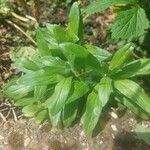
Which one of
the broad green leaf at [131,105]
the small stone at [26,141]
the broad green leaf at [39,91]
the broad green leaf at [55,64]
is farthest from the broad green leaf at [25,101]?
the broad green leaf at [131,105]

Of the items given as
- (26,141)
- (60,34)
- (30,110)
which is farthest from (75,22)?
(26,141)

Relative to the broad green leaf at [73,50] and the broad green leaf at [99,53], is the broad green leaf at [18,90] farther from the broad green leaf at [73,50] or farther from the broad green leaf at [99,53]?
the broad green leaf at [99,53]

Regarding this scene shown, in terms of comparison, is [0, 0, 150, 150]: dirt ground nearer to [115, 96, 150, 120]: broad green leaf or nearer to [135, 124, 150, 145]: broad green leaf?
[135, 124, 150, 145]: broad green leaf

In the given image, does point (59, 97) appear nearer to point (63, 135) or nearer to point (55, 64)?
point (55, 64)

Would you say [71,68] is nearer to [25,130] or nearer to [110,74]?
[110,74]

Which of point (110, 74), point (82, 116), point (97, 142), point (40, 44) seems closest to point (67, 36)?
→ point (40, 44)

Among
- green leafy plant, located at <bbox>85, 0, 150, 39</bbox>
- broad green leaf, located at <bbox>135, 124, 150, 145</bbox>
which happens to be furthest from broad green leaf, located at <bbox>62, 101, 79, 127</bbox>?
green leafy plant, located at <bbox>85, 0, 150, 39</bbox>

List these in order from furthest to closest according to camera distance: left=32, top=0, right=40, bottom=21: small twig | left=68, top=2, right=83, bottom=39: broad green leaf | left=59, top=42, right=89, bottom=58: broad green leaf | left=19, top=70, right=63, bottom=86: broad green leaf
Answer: left=32, top=0, right=40, bottom=21: small twig → left=68, top=2, right=83, bottom=39: broad green leaf → left=19, top=70, right=63, bottom=86: broad green leaf → left=59, top=42, right=89, bottom=58: broad green leaf
